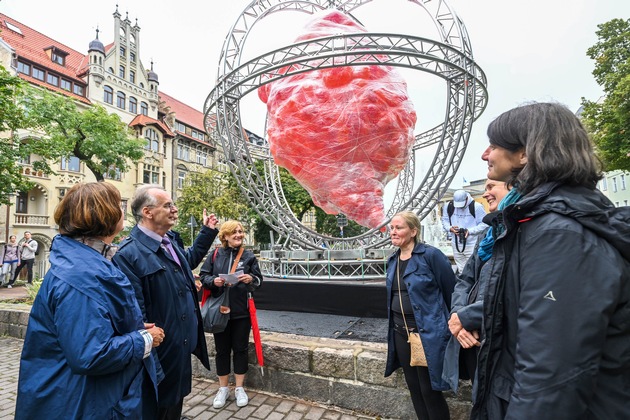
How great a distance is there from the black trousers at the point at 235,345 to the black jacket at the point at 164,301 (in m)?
0.82

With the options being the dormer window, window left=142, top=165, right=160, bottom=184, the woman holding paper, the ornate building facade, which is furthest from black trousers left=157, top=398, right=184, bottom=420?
the dormer window

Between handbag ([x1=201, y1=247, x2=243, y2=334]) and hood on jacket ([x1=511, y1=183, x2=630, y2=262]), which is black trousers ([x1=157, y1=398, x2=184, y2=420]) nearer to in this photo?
handbag ([x1=201, y1=247, x2=243, y2=334])

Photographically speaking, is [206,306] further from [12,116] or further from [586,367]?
[12,116]

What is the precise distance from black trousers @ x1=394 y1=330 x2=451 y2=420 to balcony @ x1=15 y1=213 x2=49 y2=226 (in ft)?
90.0

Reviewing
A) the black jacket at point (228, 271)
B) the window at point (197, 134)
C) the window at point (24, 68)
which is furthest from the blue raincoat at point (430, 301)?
the window at point (197, 134)

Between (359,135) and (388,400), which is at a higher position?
(359,135)

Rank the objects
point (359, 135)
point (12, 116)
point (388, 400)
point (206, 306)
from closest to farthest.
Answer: point (388, 400)
point (206, 306)
point (359, 135)
point (12, 116)

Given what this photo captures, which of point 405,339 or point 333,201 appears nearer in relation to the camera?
point 405,339

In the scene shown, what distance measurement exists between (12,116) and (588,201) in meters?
15.2

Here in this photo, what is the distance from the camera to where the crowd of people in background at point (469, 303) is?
993mm

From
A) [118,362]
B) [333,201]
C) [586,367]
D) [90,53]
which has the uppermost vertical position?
[90,53]

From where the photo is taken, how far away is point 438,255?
101 inches

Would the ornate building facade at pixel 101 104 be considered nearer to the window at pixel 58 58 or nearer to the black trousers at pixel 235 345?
the window at pixel 58 58

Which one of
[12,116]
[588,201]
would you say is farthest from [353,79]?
[12,116]
